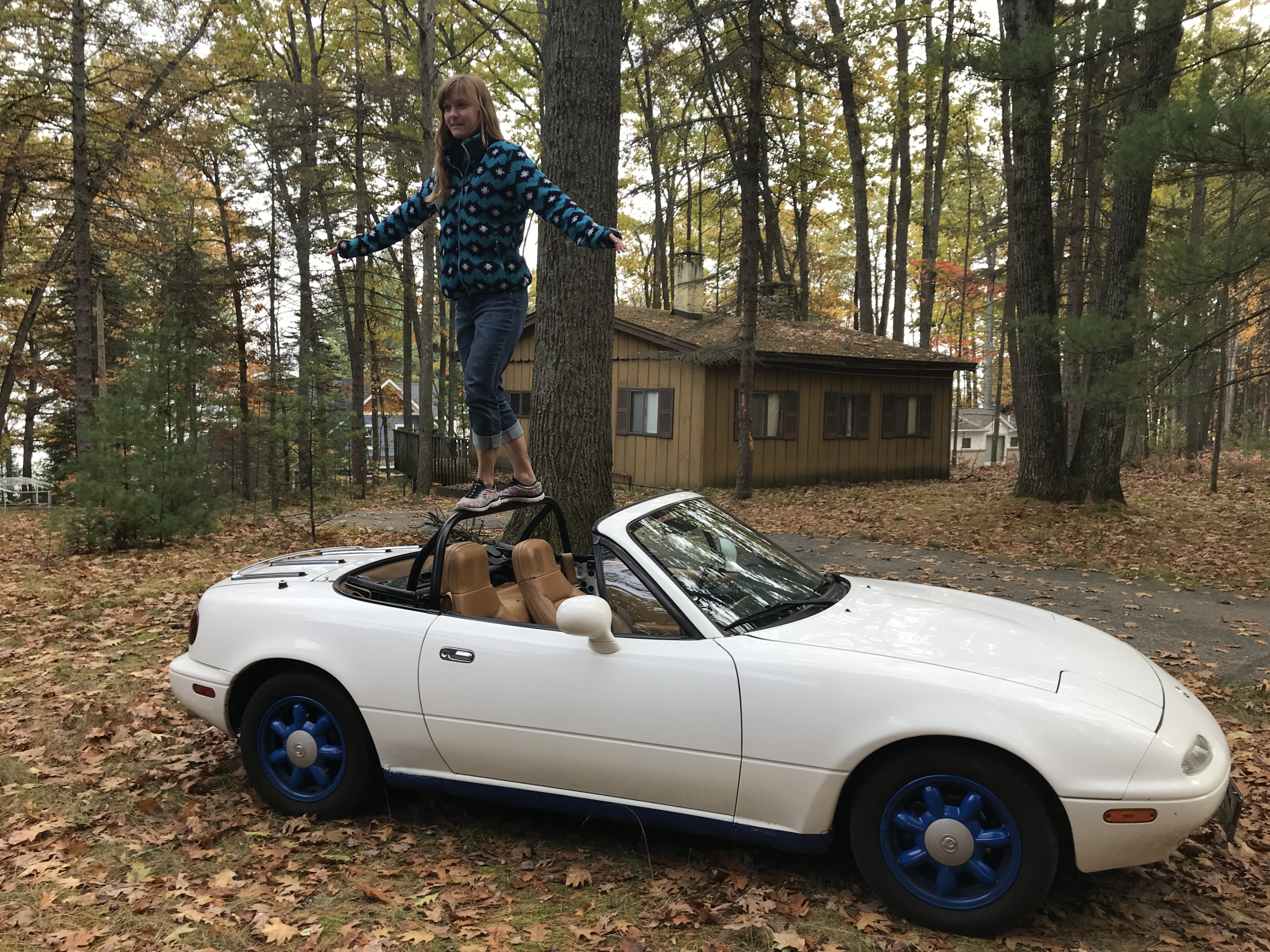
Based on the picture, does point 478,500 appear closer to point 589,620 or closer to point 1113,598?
point 589,620

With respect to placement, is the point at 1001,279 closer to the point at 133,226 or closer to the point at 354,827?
the point at 133,226

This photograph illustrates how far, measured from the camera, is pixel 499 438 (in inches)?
199

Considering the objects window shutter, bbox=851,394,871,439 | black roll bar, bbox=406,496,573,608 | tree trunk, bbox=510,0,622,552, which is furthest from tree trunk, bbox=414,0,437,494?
black roll bar, bbox=406,496,573,608

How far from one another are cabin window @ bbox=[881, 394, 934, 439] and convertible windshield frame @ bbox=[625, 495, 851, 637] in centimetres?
2047

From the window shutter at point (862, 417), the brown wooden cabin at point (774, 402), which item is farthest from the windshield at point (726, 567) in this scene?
the window shutter at point (862, 417)

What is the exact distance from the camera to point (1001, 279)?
3850 centimetres

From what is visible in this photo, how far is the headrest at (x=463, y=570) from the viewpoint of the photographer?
380 cm

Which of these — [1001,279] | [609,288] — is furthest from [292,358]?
[1001,279]

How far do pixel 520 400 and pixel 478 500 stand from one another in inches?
812

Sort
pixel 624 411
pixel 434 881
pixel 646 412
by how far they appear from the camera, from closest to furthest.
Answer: pixel 434 881, pixel 646 412, pixel 624 411

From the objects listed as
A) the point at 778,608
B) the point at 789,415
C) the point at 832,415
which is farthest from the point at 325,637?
the point at 832,415

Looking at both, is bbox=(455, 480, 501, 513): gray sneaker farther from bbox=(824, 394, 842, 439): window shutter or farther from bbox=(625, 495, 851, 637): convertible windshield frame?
bbox=(824, 394, 842, 439): window shutter

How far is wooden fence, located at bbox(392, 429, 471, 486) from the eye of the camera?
76.0 ft

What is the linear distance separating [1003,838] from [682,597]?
1378mm
